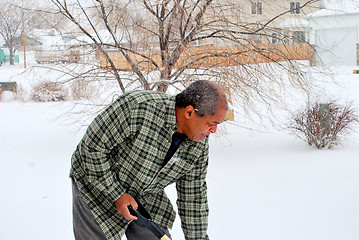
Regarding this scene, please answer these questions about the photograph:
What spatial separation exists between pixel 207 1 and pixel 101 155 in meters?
4.93

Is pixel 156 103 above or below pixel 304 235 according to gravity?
above

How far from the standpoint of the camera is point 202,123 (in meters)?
2.07

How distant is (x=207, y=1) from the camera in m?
6.64

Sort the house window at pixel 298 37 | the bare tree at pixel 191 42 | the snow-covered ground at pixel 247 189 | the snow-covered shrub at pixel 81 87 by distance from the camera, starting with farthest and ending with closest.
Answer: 1. the snow-covered shrub at pixel 81 87
2. the house window at pixel 298 37
3. the bare tree at pixel 191 42
4. the snow-covered ground at pixel 247 189

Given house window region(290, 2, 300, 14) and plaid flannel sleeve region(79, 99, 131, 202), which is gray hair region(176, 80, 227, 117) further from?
house window region(290, 2, 300, 14)

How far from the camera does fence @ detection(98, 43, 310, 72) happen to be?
6707 millimetres

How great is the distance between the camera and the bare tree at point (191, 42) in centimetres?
666

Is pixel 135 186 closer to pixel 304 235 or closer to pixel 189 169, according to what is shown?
pixel 189 169

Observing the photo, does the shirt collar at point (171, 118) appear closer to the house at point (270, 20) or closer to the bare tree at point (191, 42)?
the bare tree at point (191, 42)

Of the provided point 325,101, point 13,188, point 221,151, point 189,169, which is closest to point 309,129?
point 325,101

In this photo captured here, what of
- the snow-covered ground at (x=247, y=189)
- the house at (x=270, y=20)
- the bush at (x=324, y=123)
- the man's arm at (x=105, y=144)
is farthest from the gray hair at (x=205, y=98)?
the bush at (x=324, y=123)

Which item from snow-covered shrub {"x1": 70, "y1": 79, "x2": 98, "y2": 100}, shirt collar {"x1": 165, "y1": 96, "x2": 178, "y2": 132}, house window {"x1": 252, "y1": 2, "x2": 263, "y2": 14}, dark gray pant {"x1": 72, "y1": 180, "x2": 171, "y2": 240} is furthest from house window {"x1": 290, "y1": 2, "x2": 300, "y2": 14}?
dark gray pant {"x1": 72, "y1": 180, "x2": 171, "y2": 240}

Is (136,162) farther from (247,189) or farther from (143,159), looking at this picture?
(247,189)

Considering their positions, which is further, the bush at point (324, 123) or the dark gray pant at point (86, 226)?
the bush at point (324, 123)
